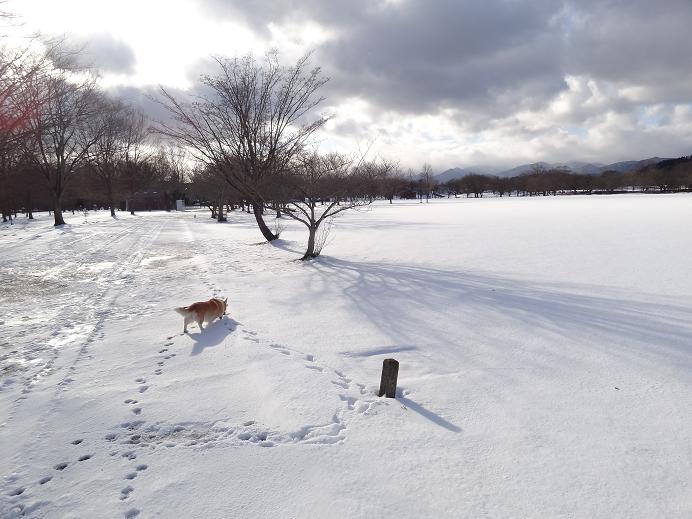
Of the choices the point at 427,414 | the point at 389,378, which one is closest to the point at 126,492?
the point at 389,378

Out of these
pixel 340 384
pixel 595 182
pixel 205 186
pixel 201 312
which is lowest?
pixel 340 384

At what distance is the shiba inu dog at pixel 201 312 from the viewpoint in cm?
533

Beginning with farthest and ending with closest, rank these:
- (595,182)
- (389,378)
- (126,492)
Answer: (595,182)
(389,378)
(126,492)

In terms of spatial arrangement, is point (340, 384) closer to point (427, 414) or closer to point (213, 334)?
point (427, 414)

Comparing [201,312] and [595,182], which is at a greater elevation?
[595,182]

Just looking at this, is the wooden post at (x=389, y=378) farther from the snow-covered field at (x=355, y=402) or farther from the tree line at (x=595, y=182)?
the tree line at (x=595, y=182)

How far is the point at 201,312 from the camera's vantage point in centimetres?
545

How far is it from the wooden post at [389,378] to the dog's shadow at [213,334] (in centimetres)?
268

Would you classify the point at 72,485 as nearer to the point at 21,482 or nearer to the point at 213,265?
the point at 21,482

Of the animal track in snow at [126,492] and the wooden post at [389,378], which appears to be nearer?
the animal track in snow at [126,492]

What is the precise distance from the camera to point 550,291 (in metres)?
7.01

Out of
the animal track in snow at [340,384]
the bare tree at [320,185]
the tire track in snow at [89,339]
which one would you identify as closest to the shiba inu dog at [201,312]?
the tire track in snow at [89,339]

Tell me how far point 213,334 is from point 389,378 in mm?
3115

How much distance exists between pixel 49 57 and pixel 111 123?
93.9 ft
